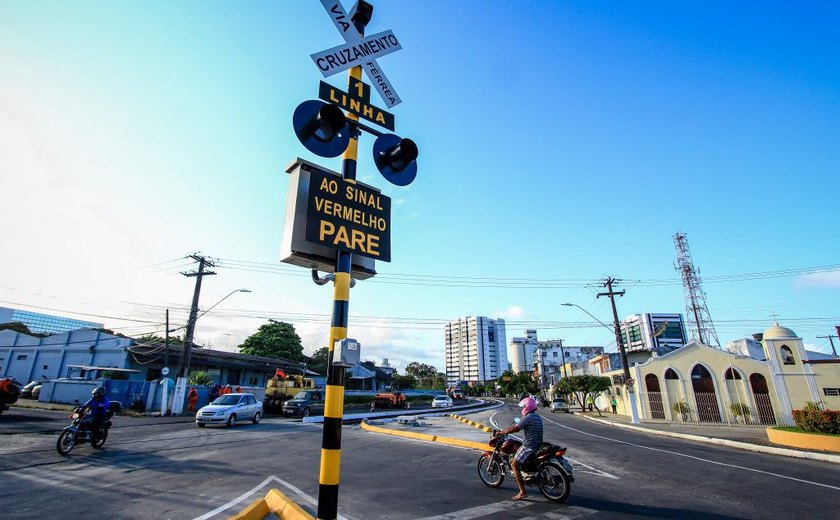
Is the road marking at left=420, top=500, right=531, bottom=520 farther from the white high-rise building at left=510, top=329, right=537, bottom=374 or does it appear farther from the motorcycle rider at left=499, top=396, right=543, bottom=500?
the white high-rise building at left=510, top=329, right=537, bottom=374

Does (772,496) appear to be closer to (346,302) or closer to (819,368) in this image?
(346,302)

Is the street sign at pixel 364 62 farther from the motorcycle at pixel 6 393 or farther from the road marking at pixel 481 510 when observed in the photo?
the motorcycle at pixel 6 393

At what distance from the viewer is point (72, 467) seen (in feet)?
30.2

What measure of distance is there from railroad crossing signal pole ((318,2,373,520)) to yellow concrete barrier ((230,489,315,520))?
3.43ft

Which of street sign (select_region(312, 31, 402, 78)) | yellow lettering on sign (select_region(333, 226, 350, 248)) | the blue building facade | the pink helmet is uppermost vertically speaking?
the blue building facade

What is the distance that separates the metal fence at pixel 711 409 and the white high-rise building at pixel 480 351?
146922mm

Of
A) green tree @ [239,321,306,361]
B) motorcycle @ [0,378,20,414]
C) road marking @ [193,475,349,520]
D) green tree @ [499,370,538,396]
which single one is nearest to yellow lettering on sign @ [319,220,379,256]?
road marking @ [193,475,349,520]

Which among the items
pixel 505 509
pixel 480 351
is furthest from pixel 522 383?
pixel 480 351

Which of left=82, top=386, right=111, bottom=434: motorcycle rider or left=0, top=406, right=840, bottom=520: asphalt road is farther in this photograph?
left=82, top=386, right=111, bottom=434: motorcycle rider

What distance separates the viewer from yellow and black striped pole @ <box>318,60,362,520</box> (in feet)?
12.1

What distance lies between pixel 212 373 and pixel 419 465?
3981 cm

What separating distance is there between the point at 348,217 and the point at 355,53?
7.34ft

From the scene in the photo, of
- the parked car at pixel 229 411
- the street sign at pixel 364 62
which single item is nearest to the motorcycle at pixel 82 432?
the parked car at pixel 229 411

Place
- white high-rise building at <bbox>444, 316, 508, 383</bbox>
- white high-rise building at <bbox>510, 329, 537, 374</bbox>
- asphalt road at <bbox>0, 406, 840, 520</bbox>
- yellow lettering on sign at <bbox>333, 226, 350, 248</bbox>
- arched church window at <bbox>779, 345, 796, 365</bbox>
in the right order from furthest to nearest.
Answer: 1. white high-rise building at <bbox>444, 316, 508, 383</bbox>
2. white high-rise building at <bbox>510, 329, 537, 374</bbox>
3. arched church window at <bbox>779, 345, 796, 365</bbox>
4. asphalt road at <bbox>0, 406, 840, 520</bbox>
5. yellow lettering on sign at <bbox>333, 226, 350, 248</bbox>
